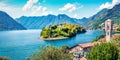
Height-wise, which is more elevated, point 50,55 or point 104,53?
point 50,55

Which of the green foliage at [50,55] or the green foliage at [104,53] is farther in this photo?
the green foliage at [104,53]

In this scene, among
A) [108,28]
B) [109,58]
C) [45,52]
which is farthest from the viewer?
[108,28]

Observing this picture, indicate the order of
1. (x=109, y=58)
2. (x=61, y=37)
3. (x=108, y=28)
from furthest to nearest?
(x=61, y=37) → (x=108, y=28) → (x=109, y=58)

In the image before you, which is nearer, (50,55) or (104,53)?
(50,55)

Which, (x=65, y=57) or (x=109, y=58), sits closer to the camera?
(x=65, y=57)

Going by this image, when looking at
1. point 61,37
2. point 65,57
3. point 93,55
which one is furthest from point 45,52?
point 61,37

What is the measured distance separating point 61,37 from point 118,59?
132m

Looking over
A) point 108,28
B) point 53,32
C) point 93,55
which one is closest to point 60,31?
point 53,32

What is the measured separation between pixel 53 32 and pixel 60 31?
15.8 ft

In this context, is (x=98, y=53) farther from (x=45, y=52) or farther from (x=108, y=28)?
(x=108, y=28)

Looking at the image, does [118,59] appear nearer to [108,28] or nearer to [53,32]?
[108,28]

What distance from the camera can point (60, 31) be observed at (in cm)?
18162

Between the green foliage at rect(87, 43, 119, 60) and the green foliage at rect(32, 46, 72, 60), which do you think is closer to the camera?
the green foliage at rect(32, 46, 72, 60)

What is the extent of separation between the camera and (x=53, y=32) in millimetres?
180500
